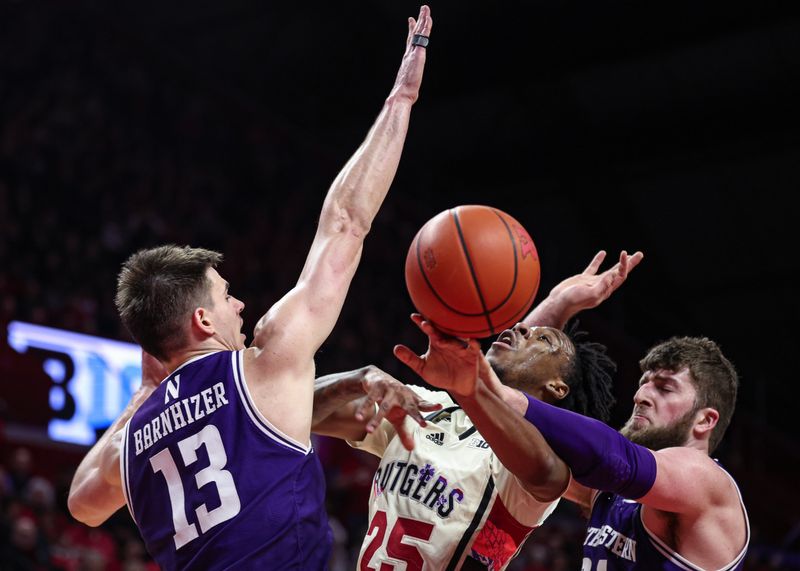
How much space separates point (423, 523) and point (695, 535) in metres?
0.99

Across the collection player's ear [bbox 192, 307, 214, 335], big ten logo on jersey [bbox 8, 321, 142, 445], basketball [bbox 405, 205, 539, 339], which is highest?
basketball [bbox 405, 205, 539, 339]

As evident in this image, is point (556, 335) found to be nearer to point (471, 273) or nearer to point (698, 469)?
point (698, 469)

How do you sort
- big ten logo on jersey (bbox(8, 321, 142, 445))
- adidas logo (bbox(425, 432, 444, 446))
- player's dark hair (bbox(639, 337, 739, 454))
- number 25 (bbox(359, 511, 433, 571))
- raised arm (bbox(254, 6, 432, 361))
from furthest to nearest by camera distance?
1. big ten logo on jersey (bbox(8, 321, 142, 445))
2. adidas logo (bbox(425, 432, 444, 446))
3. player's dark hair (bbox(639, 337, 739, 454))
4. number 25 (bbox(359, 511, 433, 571))
5. raised arm (bbox(254, 6, 432, 361))

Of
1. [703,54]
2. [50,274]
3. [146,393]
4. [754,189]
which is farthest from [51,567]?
[754,189]

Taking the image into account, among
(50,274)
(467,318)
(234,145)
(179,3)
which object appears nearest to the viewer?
(467,318)

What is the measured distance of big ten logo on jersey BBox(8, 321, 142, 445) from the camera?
980cm

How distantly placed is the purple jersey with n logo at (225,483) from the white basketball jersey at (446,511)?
26.8 inches

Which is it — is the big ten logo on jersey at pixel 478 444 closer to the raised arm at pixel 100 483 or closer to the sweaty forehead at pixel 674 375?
the sweaty forehead at pixel 674 375

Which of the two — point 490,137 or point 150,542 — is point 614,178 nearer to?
point 490,137

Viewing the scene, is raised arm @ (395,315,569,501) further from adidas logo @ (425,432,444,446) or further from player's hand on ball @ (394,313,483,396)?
adidas logo @ (425,432,444,446)

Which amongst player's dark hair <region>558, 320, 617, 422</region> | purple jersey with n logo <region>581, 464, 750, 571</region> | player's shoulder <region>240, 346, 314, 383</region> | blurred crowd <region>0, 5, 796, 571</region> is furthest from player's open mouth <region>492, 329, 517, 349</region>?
blurred crowd <region>0, 5, 796, 571</region>

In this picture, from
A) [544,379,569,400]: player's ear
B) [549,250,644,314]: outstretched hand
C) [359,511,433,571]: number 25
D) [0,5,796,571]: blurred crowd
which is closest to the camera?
[359,511,433,571]: number 25

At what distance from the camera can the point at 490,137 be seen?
1836 centimetres

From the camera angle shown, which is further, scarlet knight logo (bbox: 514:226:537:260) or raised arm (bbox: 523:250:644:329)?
raised arm (bbox: 523:250:644:329)
